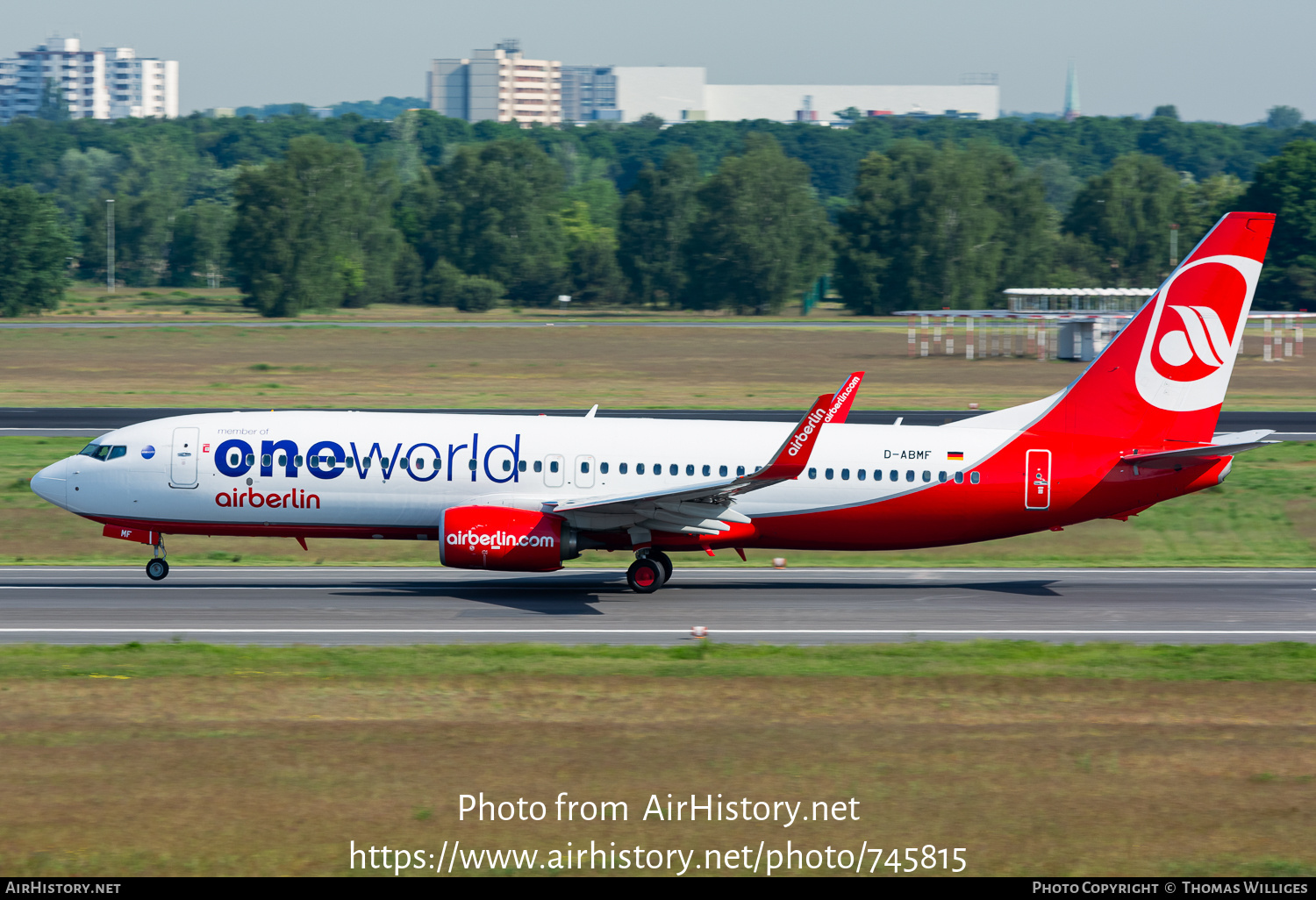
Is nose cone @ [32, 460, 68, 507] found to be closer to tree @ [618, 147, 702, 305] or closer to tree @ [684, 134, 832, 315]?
tree @ [684, 134, 832, 315]

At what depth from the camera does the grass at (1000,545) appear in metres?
38.2

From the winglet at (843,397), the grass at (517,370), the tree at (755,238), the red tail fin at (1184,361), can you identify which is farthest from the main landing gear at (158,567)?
the tree at (755,238)

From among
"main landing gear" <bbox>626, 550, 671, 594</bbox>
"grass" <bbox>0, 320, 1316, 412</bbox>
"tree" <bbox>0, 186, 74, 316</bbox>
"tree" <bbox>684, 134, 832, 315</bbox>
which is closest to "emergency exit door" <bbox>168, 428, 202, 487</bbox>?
"main landing gear" <bbox>626, 550, 671, 594</bbox>

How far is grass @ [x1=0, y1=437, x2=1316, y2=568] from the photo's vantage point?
38.2 metres

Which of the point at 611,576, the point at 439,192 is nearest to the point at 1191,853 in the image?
the point at 611,576

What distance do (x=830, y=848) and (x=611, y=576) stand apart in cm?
2075

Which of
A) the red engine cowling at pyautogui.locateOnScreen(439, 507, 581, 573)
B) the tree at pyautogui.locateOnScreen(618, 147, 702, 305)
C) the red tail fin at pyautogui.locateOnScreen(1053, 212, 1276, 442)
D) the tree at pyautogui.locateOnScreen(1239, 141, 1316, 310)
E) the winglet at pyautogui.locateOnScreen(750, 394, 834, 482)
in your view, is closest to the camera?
the winglet at pyautogui.locateOnScreen(750, 394, 834, 482)

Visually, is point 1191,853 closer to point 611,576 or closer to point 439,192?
point 611,576

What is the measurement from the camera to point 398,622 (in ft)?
94.1

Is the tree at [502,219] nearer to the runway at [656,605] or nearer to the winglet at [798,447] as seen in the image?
the runway at [656,605]

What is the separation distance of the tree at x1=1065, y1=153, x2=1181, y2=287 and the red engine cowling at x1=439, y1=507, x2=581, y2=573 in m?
151

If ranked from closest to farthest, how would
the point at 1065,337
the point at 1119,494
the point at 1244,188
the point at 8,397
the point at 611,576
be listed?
the point at 1119,494, the point at 611,576, the point at 8,397, the point at 1065,337, the point at 1244,188

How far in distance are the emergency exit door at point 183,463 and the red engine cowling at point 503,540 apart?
6.07 meters

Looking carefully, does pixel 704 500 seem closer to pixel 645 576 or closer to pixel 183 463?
pixel 645 576
